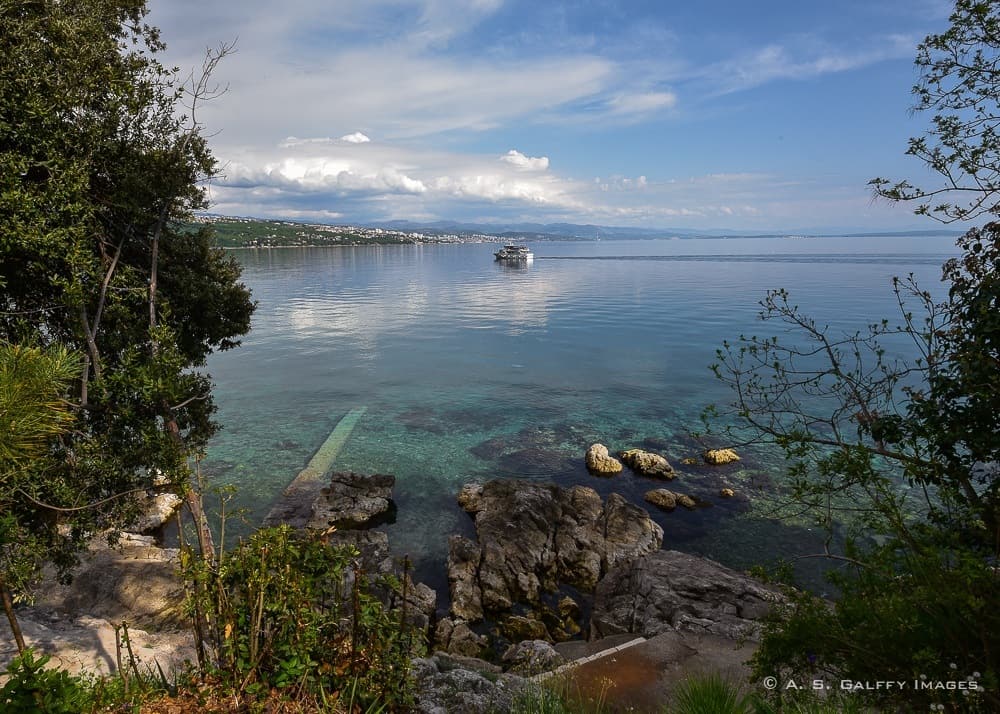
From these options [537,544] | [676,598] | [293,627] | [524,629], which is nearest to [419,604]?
[524,629]

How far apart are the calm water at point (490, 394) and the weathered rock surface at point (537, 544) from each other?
1.55 metres

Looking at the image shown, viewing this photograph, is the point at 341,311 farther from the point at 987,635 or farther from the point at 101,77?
the point at 987,635

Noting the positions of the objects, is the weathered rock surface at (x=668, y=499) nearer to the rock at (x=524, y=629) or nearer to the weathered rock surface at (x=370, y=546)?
the rock at (x=524, y=629)

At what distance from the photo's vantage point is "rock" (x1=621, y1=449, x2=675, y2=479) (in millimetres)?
28569

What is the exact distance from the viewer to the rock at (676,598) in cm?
1541

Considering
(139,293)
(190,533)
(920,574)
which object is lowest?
(190,533)

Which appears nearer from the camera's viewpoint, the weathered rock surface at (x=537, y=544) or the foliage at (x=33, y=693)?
the foliage at (x=33, y=693)

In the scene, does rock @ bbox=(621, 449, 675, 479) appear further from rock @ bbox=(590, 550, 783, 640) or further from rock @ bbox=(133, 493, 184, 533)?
rock @ bbox=(133, 493, 184, 533)

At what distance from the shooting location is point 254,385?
48.3 m

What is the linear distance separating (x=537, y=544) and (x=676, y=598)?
6.22m

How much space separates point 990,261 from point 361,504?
2455 cm

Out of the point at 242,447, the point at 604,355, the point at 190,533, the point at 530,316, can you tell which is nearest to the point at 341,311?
the point at 530,316

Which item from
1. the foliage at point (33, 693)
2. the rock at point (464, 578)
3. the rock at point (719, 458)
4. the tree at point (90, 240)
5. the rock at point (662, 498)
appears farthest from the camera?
the rock at point (719, 458)

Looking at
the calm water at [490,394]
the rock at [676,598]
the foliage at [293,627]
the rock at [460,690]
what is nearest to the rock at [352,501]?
the calm water at [490,394]
